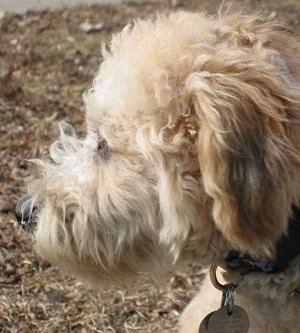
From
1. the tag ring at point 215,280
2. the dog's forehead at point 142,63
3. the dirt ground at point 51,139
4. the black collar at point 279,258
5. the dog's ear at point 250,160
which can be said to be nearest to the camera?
the dog's ear at point 250,160

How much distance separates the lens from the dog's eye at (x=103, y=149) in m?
2.30

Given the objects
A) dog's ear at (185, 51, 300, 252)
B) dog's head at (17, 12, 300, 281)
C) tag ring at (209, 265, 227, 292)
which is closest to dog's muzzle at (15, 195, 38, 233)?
dog's head at (17, 12, 300, 281)

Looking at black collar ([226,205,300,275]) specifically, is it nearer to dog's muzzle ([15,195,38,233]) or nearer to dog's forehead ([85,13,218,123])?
dog's forehead ([85,13,218,123])

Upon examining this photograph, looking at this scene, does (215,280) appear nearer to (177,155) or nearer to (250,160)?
(177,155)

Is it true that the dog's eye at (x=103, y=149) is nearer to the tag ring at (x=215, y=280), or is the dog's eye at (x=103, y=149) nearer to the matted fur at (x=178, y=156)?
the matted fur at (x=178, y=156)

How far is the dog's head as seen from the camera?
1905 mm

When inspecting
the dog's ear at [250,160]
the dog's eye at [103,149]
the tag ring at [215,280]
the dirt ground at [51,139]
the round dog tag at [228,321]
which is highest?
the dog's ear at [250,160]

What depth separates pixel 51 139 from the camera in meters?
4.16

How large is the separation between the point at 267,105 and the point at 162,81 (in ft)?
1.11

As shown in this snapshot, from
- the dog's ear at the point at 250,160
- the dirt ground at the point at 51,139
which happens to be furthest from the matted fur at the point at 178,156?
the dirt ground at the point at 51,139

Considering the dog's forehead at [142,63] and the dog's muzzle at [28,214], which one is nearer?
the dog's forehead at [142,63]

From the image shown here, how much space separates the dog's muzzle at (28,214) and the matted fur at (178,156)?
0.03m

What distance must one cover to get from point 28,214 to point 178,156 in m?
0.56

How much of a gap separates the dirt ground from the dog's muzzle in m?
0.86
